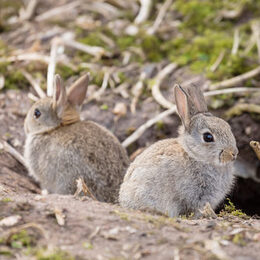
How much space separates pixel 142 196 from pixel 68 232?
1.75 metres

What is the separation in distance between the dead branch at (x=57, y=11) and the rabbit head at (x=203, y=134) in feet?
18.6

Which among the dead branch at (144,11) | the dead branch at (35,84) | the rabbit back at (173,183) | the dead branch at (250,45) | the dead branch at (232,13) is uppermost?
the dead branch at (144,11)

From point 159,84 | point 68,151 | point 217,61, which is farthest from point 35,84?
point 217,61

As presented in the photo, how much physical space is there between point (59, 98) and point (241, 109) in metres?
2.99

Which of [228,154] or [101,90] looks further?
[101,90]

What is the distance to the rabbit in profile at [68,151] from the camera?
249 inches

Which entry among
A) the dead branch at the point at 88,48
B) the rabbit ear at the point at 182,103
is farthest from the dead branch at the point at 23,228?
the dead branch at the point at 88,48

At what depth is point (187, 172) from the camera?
216 inches

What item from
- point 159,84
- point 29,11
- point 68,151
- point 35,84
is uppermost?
point 29,11

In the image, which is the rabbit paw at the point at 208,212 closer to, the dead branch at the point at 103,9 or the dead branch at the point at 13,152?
the dead branch at the point at 13,152

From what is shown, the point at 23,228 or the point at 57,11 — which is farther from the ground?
the point at 57,11

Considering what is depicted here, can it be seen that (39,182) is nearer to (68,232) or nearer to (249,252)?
(68,232)

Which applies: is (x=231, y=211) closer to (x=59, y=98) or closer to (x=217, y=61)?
(x=59, y=98)

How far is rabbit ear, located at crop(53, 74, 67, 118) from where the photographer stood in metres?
6.91
